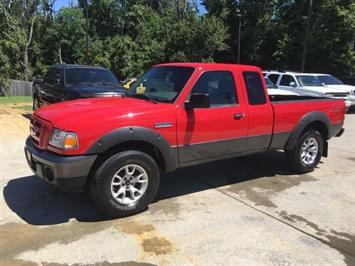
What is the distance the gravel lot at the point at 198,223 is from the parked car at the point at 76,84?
10.9 feet

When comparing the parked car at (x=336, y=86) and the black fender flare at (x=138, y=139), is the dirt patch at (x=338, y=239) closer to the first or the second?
the black fender flare at (x=138, y=139)

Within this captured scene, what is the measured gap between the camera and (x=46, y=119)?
5.16 metres

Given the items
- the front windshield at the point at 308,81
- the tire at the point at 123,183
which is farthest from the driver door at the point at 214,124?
the front windshield at the point at 308,81

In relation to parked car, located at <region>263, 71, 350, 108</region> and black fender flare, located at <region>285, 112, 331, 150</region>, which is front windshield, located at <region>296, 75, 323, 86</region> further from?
black fender flare, located at <region>285, 112, 331, 150</region>

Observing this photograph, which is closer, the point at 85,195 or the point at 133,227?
the point at 133,227

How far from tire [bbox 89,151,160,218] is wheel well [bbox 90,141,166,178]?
8 cm

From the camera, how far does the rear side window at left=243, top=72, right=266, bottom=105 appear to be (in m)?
6.38

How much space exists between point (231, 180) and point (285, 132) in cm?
116

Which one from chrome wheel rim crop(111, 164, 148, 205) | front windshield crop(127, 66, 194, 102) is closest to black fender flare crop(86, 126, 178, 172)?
chrome wheel rim crop(111, 164, 148, 205)

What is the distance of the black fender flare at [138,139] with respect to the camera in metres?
4.94

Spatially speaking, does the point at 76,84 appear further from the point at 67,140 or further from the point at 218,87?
the point at 67,140

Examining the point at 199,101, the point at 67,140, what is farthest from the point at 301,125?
the point at 67,140

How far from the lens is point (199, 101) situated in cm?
546

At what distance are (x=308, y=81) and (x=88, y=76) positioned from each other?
9.31m
